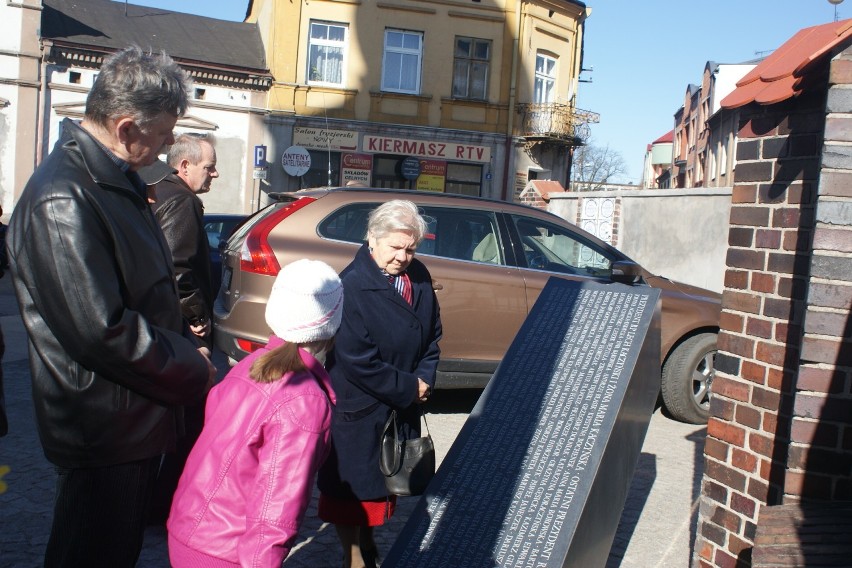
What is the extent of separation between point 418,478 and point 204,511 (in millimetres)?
1364

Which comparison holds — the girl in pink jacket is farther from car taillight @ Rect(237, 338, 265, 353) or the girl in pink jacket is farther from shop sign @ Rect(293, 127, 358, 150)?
shop sign @ Rect(293, 127, 358, 150)

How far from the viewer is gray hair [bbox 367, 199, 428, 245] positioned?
144 inches

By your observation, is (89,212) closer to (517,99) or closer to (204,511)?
(204,511)

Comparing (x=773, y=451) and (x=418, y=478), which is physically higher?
(x=773, y=451)

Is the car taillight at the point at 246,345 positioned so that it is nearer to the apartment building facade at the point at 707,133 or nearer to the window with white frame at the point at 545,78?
the window with white frame at the point at 545,78

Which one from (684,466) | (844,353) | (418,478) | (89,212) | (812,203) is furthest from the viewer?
(684,466)

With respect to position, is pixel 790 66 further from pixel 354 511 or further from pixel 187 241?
pixel 187 241

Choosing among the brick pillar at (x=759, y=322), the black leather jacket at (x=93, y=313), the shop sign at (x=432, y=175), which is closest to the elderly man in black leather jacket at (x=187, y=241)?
the black leather jacket at (x=93, y=313)

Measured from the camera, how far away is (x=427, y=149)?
2578 centimetres

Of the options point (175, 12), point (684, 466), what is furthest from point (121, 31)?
point (684, 466)

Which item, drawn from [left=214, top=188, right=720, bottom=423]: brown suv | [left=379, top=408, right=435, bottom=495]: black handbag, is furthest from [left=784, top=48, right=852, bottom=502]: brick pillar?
[left=214, top=188, right=720, bottom=423]: brown suv

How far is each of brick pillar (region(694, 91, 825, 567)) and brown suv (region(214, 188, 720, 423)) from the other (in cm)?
266

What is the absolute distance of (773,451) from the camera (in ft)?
10.6

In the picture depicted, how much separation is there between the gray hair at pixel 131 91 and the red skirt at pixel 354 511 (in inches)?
72.8
